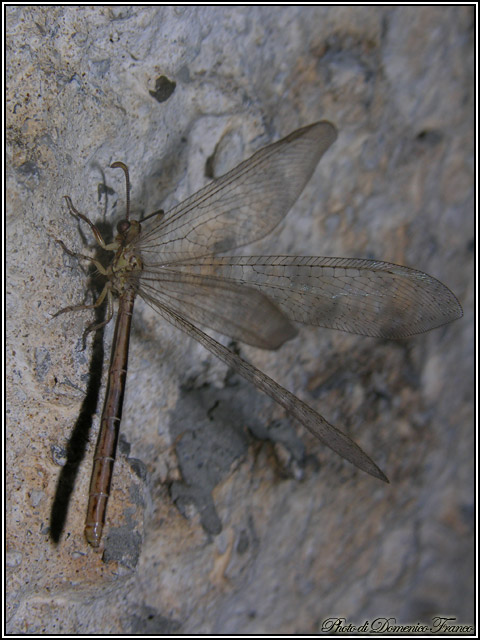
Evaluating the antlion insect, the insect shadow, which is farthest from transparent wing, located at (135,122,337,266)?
the insect shadow

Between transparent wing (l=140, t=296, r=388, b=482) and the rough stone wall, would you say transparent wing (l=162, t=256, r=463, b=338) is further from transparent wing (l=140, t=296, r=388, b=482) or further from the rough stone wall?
the rough stone wall

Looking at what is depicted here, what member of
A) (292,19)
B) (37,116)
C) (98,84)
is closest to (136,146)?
(98,84)

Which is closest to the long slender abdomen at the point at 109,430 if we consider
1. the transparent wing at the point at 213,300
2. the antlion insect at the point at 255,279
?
the antlion insect at the point at 255,279

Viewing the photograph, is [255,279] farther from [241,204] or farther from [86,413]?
[86,413]

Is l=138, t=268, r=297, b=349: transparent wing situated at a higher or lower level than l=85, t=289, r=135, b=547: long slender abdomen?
higher

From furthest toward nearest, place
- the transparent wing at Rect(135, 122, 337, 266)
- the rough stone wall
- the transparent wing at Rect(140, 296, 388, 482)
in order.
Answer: the transparent wing at Rect(135, 122, 337, 266)
the transparent wing at Rect(140, 296, 388, 482)
the rough stone wall

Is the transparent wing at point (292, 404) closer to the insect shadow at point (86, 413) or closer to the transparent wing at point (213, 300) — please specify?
the transparent wing at point (213, 300)
